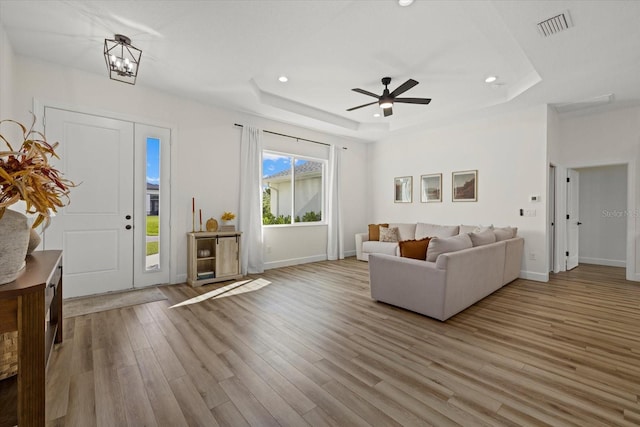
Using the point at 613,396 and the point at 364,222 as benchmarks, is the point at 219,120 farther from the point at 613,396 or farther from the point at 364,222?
the point at 613,396

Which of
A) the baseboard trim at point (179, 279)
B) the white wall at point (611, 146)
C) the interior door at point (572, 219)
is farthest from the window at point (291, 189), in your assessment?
the interior door at point (572, 219)

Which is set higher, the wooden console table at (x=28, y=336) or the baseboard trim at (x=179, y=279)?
the wooden console table at (x=28, y=336)

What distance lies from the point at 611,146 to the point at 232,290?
697cm

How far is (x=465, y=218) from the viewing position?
587 cm

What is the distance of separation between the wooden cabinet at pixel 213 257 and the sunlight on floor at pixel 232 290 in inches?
11.4

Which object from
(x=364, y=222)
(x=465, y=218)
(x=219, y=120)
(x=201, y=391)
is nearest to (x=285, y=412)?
(x=201, y=391)

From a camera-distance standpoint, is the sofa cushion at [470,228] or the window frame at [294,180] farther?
the window frame at [294,180]

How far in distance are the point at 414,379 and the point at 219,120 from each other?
15.6ft

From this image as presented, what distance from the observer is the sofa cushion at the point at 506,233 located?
14.6 ft

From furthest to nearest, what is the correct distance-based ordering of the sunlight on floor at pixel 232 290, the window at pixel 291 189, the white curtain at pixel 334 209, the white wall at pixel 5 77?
the white curtain at pixel 334 209
the window at pixel 291 189
the sunlight on floor at pixel 232 290
the white wall at pixel 5 77

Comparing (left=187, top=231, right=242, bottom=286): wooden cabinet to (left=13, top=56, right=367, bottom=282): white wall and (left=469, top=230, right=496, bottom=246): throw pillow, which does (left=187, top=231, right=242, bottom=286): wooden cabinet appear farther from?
(left=469, top=230, right=496, bottom=246): throw pillow

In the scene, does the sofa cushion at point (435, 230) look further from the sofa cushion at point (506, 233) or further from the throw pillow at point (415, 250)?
→ the throw pillow at point (415, 250)

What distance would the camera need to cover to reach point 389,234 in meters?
6.41

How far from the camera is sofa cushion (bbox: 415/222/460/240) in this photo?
5.66 m
